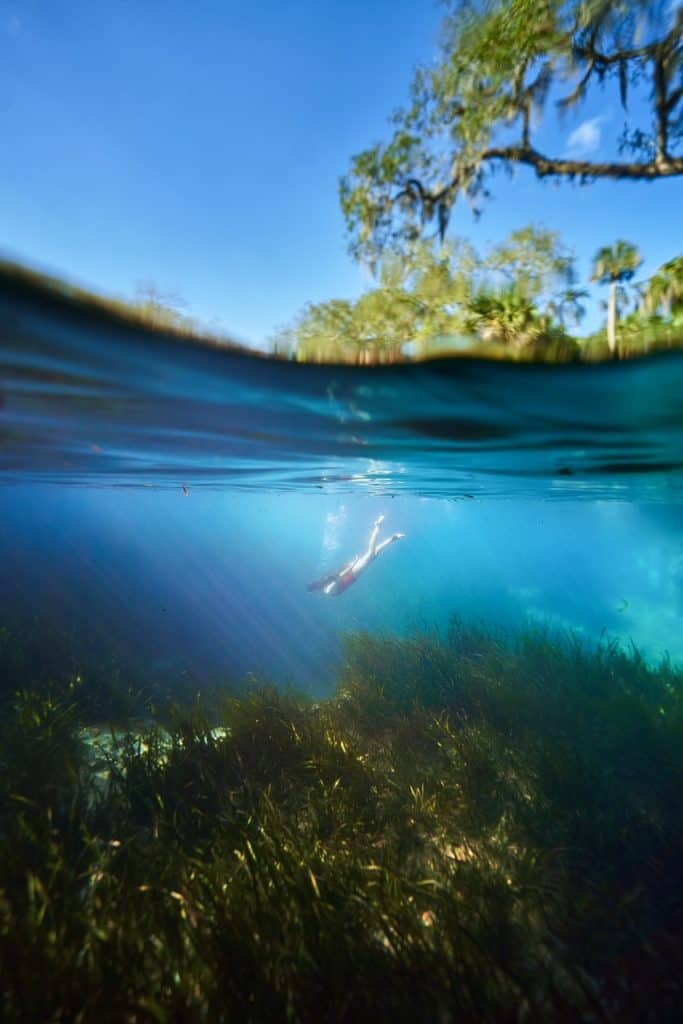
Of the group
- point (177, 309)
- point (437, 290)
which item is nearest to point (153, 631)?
point (177, 309)

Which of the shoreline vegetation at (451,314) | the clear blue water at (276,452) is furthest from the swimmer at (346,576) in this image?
the shoreline vegetation at (451,314)

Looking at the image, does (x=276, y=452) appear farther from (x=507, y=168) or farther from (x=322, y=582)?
(x=507, y=168)

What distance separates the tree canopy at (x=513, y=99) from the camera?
316cm

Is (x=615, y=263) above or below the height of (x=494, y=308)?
above

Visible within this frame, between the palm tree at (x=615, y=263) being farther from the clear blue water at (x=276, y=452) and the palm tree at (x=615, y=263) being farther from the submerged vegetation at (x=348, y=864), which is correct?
the submerged vegetation at (x=348, y=864)

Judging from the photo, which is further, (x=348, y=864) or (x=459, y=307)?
(x=348, y=864)

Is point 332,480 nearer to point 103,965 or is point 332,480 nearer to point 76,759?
point 76,759

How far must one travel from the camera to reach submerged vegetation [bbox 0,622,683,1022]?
4.05 meters

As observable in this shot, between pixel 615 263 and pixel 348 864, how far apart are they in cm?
729

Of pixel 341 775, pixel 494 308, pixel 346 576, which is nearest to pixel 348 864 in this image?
pixel 341 775

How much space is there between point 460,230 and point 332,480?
15.5m

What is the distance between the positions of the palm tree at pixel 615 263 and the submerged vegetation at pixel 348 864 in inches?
256

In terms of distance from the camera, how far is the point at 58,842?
5.90 metres

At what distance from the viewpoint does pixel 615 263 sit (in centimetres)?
400
